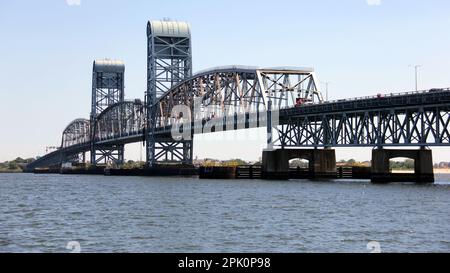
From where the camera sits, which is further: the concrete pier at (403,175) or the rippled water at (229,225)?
the concrete pier at (403,175)

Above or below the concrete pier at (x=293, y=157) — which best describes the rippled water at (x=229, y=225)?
below

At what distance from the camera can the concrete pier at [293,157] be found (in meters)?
137

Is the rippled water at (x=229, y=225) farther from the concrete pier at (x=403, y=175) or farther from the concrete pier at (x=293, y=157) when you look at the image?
the concrete pier at (x=293, y=157)

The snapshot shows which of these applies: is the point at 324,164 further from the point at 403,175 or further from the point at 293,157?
the point at 403,175

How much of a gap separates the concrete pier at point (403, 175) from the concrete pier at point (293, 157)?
59.3 feet

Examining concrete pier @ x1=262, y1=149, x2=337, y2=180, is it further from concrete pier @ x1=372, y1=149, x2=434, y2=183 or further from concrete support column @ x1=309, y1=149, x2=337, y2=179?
concrete pier @ x1=372, y1=149, x2=434, y2=183

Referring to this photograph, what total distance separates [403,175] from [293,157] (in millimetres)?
24421

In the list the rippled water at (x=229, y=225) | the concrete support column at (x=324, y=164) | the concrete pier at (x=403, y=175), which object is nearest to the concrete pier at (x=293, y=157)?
the concrete support column at (x=324, y=164)

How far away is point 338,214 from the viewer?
57781mm

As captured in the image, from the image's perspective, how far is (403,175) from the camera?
119625 millimetres
